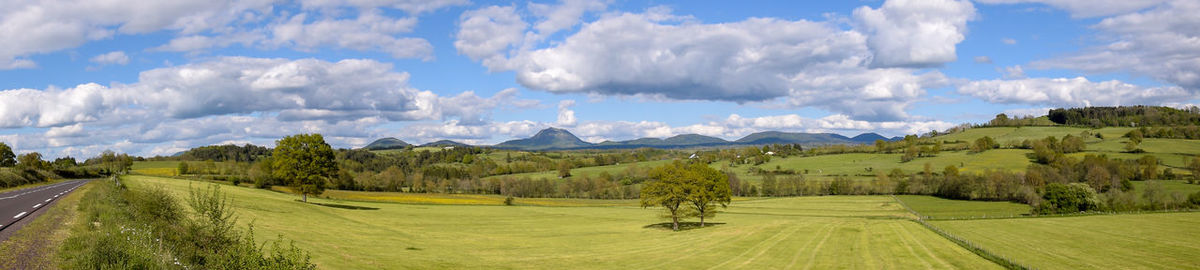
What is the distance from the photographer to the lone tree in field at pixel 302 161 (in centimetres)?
6506

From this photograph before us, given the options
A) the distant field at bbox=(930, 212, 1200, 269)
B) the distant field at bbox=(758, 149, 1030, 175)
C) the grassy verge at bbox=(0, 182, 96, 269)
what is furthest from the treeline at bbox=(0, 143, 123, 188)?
the distant field at bbox=(758, 149, 1030, 175)

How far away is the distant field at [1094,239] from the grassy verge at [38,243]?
174 ft

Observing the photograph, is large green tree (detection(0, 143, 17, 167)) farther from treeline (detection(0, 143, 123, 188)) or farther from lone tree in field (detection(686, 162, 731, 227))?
lone tree in field (detection(686, 162, 731, 227))

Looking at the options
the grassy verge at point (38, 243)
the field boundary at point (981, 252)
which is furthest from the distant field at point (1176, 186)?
the grassy verge at point (38, 243)

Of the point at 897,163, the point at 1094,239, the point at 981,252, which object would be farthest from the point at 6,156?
the point at 897,163

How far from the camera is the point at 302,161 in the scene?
215ft

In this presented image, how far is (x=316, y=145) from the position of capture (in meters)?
66.5

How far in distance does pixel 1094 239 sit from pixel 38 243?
7537 cm

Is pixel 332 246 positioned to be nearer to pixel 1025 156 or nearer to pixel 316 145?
pixel 316 145

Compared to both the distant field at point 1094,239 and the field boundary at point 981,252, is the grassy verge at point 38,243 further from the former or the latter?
the distant field at point 1094,239

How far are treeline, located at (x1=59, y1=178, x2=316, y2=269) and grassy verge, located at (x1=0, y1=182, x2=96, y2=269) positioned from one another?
0.52 m

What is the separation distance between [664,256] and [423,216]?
38.6 meters

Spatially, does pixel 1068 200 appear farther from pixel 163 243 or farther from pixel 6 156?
pixel 6 156

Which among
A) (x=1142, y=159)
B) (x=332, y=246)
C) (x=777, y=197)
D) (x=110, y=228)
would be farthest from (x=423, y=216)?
(x=1142, y=159)
